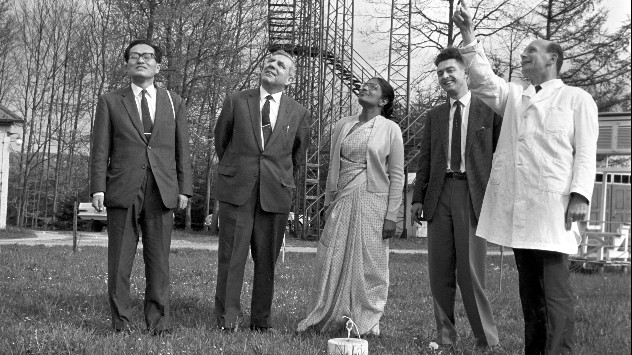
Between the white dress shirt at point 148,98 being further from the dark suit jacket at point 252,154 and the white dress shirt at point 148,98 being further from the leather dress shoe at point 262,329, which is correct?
the leather dress shoe at point 262,329

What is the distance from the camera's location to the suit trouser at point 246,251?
520 centimetres

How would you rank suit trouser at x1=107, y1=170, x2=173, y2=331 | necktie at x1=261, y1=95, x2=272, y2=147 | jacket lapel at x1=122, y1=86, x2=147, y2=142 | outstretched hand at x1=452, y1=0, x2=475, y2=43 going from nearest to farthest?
outstretched hand at x1=452, y1=0, x2=475, y2=43
suit trouser at x1=107, y1=170, x2=173, y2=331
jacket lapel at x1=122, y1=86, x2=147, y2=142
necktie at x1=261, y1=95, x2=272, y2=147

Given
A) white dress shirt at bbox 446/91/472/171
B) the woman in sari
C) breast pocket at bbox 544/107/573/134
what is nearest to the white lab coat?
breast pocket at bbox 544/107/573/134

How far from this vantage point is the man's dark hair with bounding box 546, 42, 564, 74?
3.33 meters

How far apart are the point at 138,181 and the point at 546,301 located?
2.73m

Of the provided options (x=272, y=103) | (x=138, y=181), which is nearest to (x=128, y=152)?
(x=138, y=181)

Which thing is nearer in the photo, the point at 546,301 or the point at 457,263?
the point at 546,301

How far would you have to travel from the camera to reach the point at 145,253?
5035 millimetres

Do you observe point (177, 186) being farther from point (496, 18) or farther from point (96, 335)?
point (496, 18)

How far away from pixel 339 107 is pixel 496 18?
5.75 meters

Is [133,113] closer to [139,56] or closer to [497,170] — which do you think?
[139,56]

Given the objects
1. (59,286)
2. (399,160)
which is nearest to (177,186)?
(399,160)

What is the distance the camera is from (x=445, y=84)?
4.74 metres

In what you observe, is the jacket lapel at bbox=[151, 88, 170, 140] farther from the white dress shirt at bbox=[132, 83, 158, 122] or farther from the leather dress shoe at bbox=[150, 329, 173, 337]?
the leather dress shoe at bbox=[150, 329, 173, 337]
